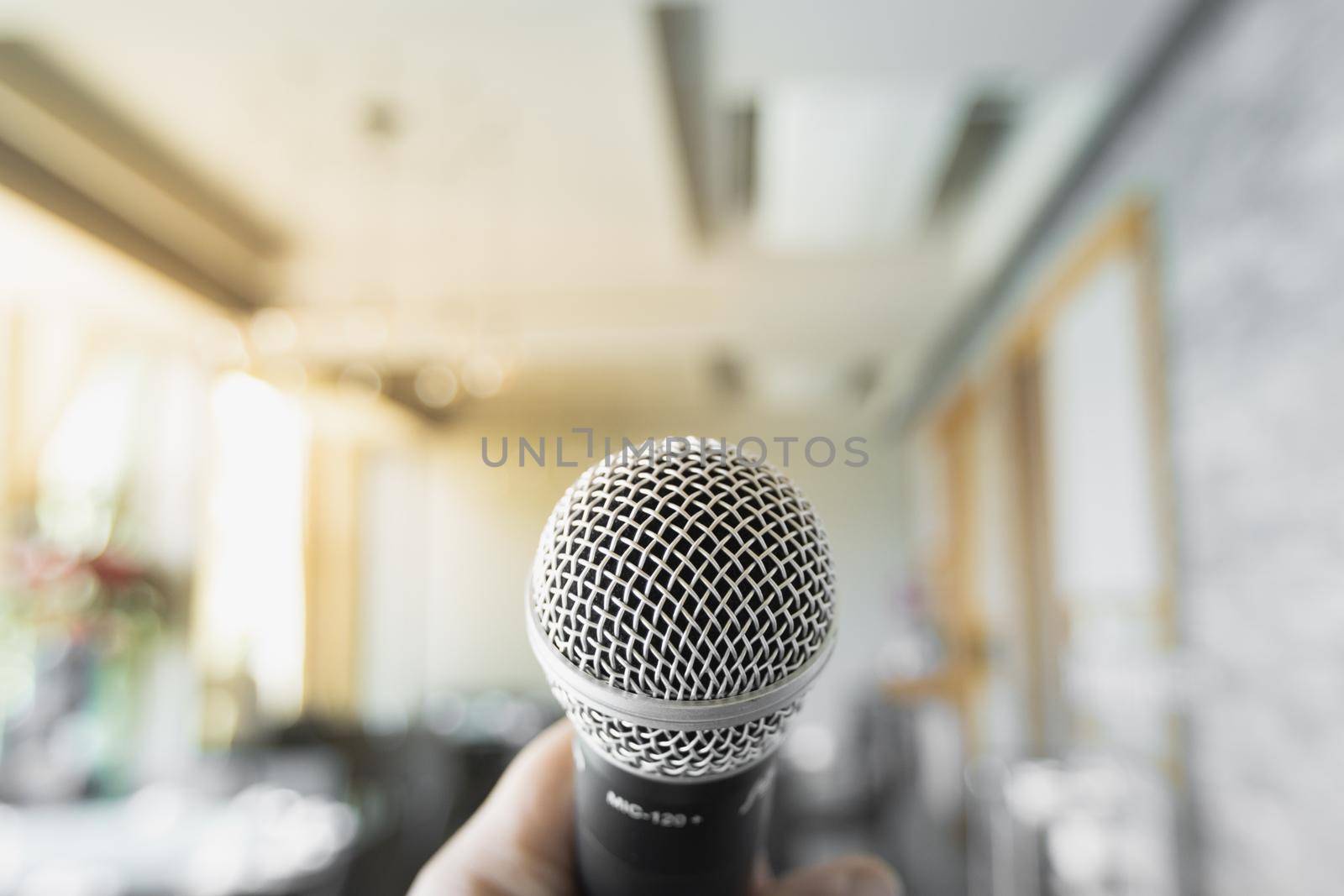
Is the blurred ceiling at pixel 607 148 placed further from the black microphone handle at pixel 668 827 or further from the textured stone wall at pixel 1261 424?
the black microphone handle at pixel 668 827

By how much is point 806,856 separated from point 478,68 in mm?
5161

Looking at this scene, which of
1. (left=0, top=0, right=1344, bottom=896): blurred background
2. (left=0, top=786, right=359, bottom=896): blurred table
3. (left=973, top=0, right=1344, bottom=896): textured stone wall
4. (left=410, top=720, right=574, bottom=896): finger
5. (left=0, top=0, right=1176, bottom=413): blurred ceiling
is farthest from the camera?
(left=0, top=786, right=359, bottom=896): blurred table

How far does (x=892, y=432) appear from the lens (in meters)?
9.59

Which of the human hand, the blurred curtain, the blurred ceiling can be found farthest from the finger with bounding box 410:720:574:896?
the blurred curtain

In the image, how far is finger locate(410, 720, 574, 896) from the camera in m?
0.64

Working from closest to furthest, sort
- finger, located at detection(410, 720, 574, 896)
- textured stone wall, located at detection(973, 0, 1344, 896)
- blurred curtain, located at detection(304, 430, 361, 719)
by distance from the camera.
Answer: finger, located at detection(410, 720, 574, 896) → textured stone wall, located at detection(973, 0, 1344, 896) → blurred curtain, located at detection(304, 430, 361, 719)

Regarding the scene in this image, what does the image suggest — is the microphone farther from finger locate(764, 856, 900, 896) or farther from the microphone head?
finger locate(764, 856, 900, 896)

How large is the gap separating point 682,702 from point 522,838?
0.80 ft

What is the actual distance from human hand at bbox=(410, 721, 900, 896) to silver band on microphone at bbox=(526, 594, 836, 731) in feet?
0.55

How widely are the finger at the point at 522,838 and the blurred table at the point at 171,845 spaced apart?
2610mm

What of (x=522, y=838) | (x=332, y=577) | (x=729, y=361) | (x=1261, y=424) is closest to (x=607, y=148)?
(x=1261, y=424)

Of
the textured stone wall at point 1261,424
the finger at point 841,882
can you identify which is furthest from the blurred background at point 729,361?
the finger at point 841,882

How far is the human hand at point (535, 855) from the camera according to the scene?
2.11 feet

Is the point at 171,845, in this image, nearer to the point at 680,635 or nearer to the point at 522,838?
the point at 522,838
